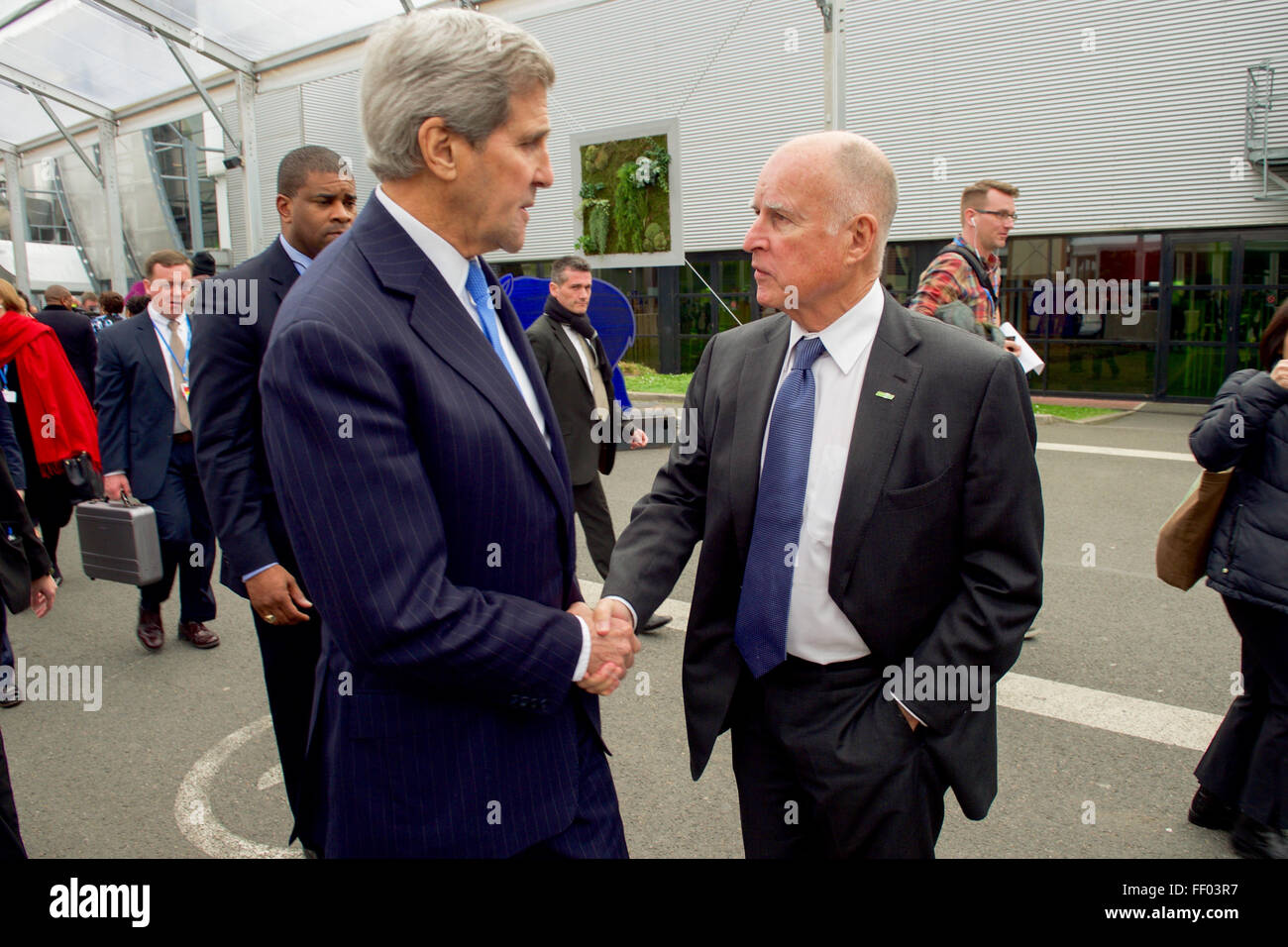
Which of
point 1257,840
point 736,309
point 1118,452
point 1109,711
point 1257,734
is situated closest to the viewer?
point 1257,840

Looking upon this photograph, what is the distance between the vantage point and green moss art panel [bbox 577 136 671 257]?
20891 mm

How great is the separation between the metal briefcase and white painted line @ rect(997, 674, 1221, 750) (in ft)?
13.4

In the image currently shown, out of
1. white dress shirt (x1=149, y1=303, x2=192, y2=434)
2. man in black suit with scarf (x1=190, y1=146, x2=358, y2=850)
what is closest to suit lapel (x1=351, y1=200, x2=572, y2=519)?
man in black suit with scarf (x1=190, y1=146, x2=358, y2=850)

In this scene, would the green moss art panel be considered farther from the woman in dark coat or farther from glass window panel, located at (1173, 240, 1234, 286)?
the woman in dark coat

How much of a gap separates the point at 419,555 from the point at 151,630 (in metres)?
4.74

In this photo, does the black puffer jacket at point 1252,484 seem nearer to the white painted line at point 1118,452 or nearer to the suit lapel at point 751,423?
the suit lapel at point 751,423

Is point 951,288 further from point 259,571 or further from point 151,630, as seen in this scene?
point 151,630

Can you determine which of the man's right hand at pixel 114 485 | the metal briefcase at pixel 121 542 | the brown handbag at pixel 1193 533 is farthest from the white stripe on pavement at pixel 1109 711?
the man's right hand at pixel 114 485

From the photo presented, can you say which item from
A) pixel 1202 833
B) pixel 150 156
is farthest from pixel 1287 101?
pixel 150 156

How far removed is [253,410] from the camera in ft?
9.41

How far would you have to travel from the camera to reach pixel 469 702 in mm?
1576

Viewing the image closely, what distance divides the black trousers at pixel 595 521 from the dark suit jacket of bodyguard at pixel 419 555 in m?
3.86

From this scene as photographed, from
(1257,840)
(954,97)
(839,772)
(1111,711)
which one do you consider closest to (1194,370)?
(954,97)
